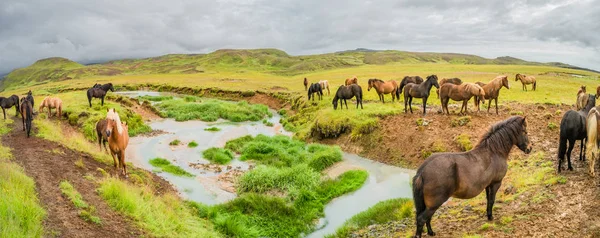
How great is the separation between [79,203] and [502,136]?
10416mm

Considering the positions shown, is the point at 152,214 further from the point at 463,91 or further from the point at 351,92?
the point at 351,92

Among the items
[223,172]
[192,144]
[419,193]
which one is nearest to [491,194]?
[419,193]

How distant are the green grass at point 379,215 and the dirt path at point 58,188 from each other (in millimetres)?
6056

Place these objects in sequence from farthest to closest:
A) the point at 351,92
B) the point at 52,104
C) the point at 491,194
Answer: the point at 351,92 < the point at 52,104 < the point at 491,194

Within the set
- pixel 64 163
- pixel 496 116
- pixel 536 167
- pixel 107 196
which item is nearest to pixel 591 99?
pixel 536 167

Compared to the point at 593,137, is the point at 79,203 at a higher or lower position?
lower

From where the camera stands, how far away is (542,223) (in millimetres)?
7922

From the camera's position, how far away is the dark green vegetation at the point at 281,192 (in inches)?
460

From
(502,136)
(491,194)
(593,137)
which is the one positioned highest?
(502,136)

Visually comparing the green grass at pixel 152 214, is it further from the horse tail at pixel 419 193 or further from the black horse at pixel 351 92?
the black horse at pixel 351 92

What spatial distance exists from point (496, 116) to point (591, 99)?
6.94 meters

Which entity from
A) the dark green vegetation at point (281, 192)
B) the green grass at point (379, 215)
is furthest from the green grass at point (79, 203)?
the green grass at point (379, 215)

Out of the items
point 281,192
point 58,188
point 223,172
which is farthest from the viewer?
point 223,172

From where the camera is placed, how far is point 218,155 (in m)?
20.1
